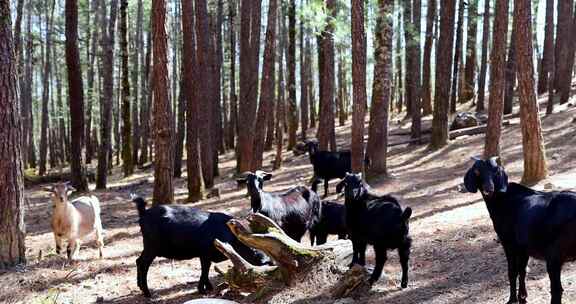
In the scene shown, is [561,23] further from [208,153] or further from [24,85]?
[24,85]

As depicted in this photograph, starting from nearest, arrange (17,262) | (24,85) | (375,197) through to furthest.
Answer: (375,197) → (17,262) → (24,85)

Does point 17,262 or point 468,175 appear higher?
point 468,175

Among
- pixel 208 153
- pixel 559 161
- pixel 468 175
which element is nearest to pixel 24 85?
pixel 208 153

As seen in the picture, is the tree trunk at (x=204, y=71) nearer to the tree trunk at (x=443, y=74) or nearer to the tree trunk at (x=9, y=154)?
the tree trunk at (x=9, y=154)

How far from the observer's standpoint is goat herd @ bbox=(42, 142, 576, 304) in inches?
224

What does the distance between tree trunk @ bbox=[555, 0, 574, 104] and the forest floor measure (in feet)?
21.8

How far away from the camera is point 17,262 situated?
8.68 m

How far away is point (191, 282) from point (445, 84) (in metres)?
14.6

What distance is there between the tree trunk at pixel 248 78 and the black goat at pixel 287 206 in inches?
345

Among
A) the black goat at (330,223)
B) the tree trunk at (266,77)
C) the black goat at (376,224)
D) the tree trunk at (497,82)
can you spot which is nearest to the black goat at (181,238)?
the black goat at (376,224)

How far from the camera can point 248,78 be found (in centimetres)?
1934

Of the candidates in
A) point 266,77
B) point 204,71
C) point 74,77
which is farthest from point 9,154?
point 266,77

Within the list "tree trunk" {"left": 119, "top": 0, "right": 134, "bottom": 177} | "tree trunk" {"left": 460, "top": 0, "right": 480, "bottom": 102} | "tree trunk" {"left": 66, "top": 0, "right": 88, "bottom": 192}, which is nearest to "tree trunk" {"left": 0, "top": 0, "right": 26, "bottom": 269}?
"tree trunk" {"left": 66, "top": 0, "right": 88, "bottom": 192}

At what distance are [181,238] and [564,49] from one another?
22.8m
